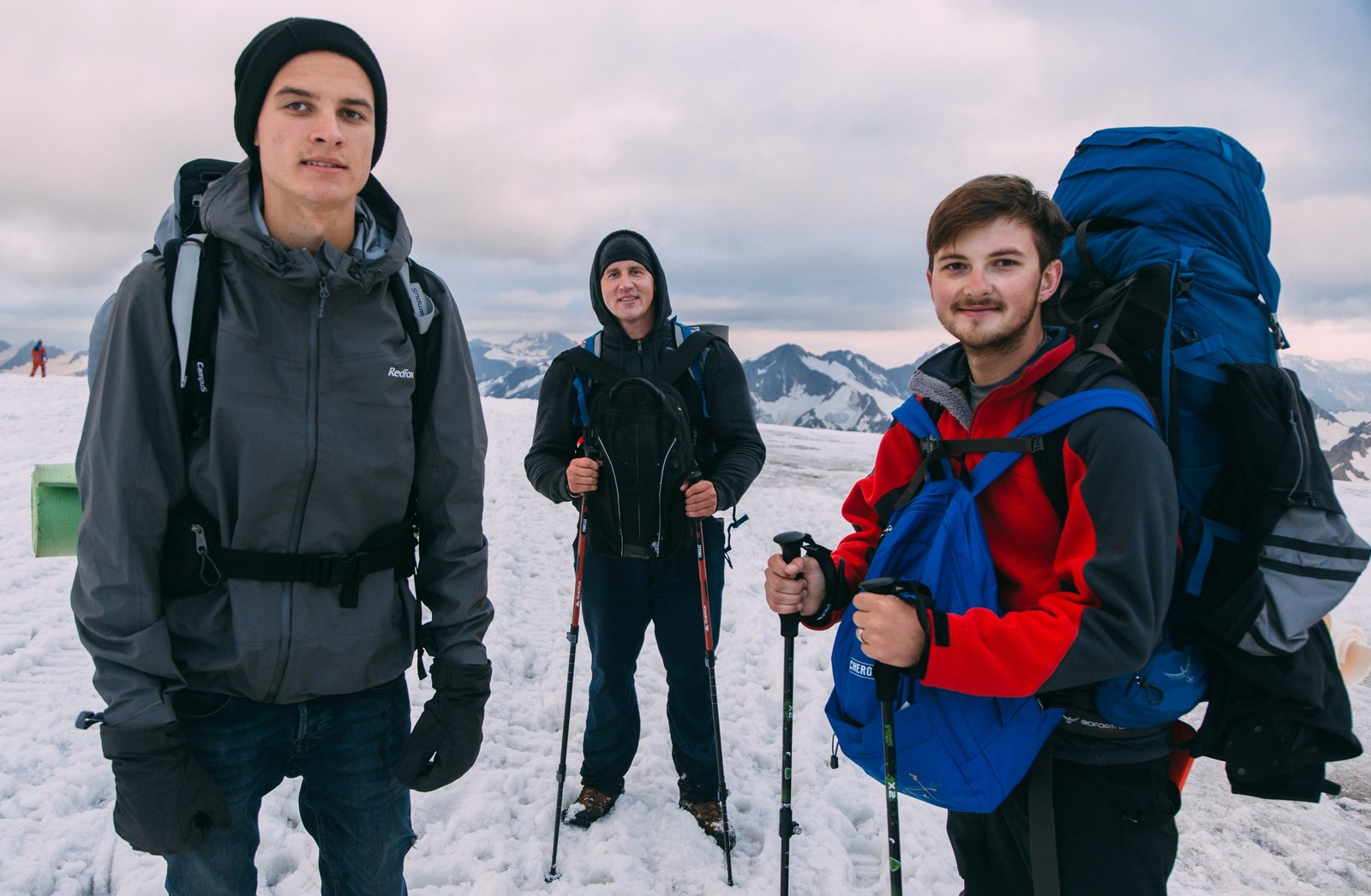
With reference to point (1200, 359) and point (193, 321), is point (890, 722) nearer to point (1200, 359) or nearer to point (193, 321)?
point (1200, 359)

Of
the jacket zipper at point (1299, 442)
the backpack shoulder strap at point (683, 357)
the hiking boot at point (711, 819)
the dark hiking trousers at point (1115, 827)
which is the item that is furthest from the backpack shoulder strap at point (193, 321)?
the hiking boot at point (711, 819)

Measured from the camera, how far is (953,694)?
212 centimetres

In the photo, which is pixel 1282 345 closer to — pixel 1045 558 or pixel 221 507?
pixel 1045 558

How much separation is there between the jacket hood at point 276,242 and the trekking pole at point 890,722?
5.93 ft

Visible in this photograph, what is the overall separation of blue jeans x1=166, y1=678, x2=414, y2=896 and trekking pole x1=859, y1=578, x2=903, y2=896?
161 centimetres

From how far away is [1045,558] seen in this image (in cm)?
214

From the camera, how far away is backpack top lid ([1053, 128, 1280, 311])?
2.20 meters

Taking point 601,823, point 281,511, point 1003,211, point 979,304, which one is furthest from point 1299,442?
point 601,823

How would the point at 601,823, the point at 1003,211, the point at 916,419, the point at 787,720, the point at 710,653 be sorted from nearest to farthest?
the point at 1003,211
the point at 916,419
the point at 787,720
the point at 710,653
the point at 601,823

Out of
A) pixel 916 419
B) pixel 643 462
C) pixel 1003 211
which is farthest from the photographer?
pixel 643 462

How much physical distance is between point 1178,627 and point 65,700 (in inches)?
256

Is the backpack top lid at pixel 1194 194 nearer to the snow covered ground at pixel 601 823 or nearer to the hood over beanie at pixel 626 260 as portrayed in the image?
the hood over beanie at pixel 626 260

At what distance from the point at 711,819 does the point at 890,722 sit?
248cm

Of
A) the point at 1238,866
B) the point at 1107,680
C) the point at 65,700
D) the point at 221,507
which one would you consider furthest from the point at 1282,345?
the point at 65,700
